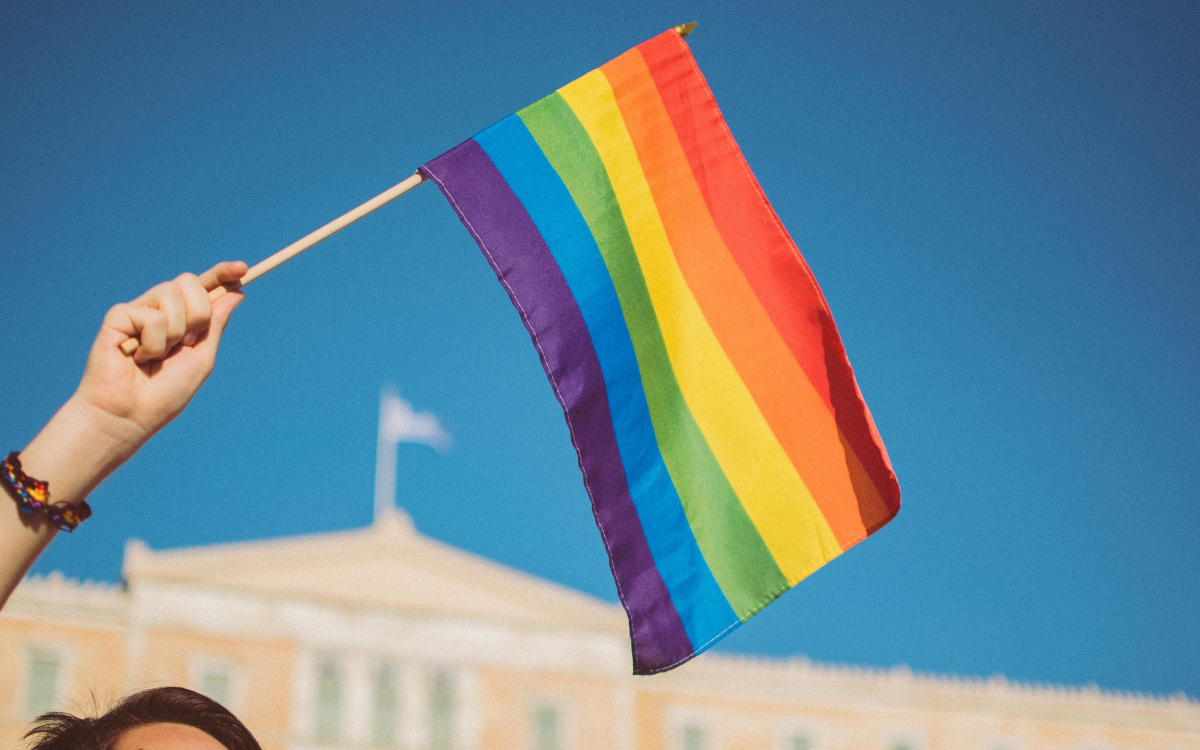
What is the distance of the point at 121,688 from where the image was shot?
20.4 metres

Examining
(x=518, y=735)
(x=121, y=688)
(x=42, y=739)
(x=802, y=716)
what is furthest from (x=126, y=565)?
(x=42, y=739)

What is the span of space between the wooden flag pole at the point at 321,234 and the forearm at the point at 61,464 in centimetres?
44

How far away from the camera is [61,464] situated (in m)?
1.77

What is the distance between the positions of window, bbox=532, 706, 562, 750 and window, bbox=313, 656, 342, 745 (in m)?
3.70

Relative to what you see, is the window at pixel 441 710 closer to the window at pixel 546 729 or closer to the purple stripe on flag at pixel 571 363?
the window at pixel 546 729

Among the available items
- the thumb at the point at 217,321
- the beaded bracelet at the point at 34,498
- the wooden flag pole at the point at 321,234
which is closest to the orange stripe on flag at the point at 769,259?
the wooden flag pole at the point at 321,234

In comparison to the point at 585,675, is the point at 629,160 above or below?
above

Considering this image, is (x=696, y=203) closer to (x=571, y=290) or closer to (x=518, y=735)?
(x=571, y=290)

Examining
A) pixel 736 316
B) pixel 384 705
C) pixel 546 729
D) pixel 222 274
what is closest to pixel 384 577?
pixel 384 705

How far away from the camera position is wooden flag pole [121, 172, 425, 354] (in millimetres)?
2483

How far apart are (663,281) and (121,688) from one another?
61.7ft

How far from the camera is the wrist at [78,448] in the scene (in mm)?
1757

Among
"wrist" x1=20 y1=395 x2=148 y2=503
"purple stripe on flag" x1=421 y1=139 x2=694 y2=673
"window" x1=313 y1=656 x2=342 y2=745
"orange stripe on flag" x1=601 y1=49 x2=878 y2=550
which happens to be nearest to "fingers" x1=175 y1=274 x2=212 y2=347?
"wrist" x1=20 y1=395 x2=148 y2=503

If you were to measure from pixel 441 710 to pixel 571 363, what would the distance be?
21.7m
